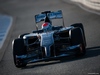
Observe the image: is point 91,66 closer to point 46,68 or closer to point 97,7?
point 46,68

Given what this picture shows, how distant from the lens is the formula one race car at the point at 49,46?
1167 cm

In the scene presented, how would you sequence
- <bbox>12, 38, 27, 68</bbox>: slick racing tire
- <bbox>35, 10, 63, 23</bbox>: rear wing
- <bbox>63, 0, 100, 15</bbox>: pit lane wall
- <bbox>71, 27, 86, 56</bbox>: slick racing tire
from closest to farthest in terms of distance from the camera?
1. <bbox>71, 27, 86, 56</bbox>: slick racing tire
2. <bbox>12, 38, 27, 68</bbox>: slick racing tire
3. <bbox>35, 10, 63, 23</bbox>: rear wing
4. <bbox>63, 0, 100, 15</bbox>: pit lane wall

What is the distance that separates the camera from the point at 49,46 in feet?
38.7

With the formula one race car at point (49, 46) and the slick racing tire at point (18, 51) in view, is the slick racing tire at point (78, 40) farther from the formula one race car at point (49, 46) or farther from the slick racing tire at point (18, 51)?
the slick racing tire at point (18, 51)

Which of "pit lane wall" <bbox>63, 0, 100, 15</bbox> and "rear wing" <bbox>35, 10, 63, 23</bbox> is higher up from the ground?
"rear wing" <bbox>35, 10, 63, 23</bbox>

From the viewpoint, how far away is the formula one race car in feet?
38.3

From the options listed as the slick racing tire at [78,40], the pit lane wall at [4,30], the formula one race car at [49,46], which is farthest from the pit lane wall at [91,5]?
the slick racing tire at [78,40]

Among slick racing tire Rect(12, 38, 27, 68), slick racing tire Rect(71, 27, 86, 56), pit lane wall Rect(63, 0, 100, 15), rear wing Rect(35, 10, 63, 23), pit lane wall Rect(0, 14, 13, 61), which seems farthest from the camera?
pit lane wall Rect(63, 0, 100, 15)

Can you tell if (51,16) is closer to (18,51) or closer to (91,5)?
(18,51)

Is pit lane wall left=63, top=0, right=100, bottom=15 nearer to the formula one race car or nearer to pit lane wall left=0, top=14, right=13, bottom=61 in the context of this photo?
pit lane wall left=0, top=14, right=13, bottom=61

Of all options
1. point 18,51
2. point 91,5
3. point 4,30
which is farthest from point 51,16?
point 91,5

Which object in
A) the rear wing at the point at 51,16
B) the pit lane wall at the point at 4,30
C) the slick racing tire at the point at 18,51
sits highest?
the rear wing at the point at 51,16

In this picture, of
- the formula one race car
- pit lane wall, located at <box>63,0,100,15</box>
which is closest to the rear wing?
the formula one race car

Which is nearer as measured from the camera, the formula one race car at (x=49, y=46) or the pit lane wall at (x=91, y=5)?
the formula one race car at (x=49, y=46)
